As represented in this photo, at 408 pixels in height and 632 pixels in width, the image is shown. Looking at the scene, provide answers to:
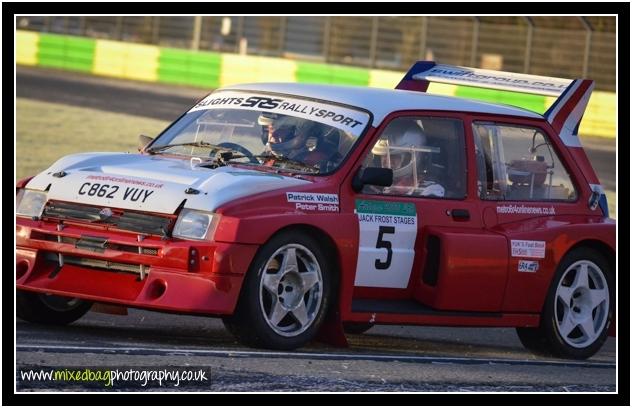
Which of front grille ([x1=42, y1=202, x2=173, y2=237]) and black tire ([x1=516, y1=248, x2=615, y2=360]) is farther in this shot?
black tire ([x1=516, y1=248, x2=615, y2=360])

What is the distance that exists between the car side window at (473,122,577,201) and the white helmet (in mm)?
550

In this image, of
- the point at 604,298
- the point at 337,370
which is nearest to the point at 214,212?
the point at 337,370

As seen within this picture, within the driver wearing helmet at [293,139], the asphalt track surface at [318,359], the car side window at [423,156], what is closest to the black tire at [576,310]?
the asphalt track surface at [318,359]

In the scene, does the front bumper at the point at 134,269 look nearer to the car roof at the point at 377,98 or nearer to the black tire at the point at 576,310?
the car roof at the point at 377,98

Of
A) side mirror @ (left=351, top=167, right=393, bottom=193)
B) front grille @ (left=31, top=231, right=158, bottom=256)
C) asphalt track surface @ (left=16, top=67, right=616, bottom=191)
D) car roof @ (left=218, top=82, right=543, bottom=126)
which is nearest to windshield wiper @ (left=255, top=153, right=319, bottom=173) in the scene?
side mirror @ (left=351, top=167, right=393, bottom=193)

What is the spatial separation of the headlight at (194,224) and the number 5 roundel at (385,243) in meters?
1.08

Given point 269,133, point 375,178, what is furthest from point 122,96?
point 375,178

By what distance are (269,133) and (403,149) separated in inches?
35.1

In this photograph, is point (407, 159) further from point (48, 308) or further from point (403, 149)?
point (48, 308)

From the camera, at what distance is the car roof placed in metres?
9.04

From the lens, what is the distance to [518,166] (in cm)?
984

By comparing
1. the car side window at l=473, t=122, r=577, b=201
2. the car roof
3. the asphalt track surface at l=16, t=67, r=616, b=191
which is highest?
the car roof

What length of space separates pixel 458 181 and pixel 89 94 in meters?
23.2

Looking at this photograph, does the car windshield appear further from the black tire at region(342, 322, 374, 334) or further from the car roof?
the black tire at region(342, 322, 374, 334)
